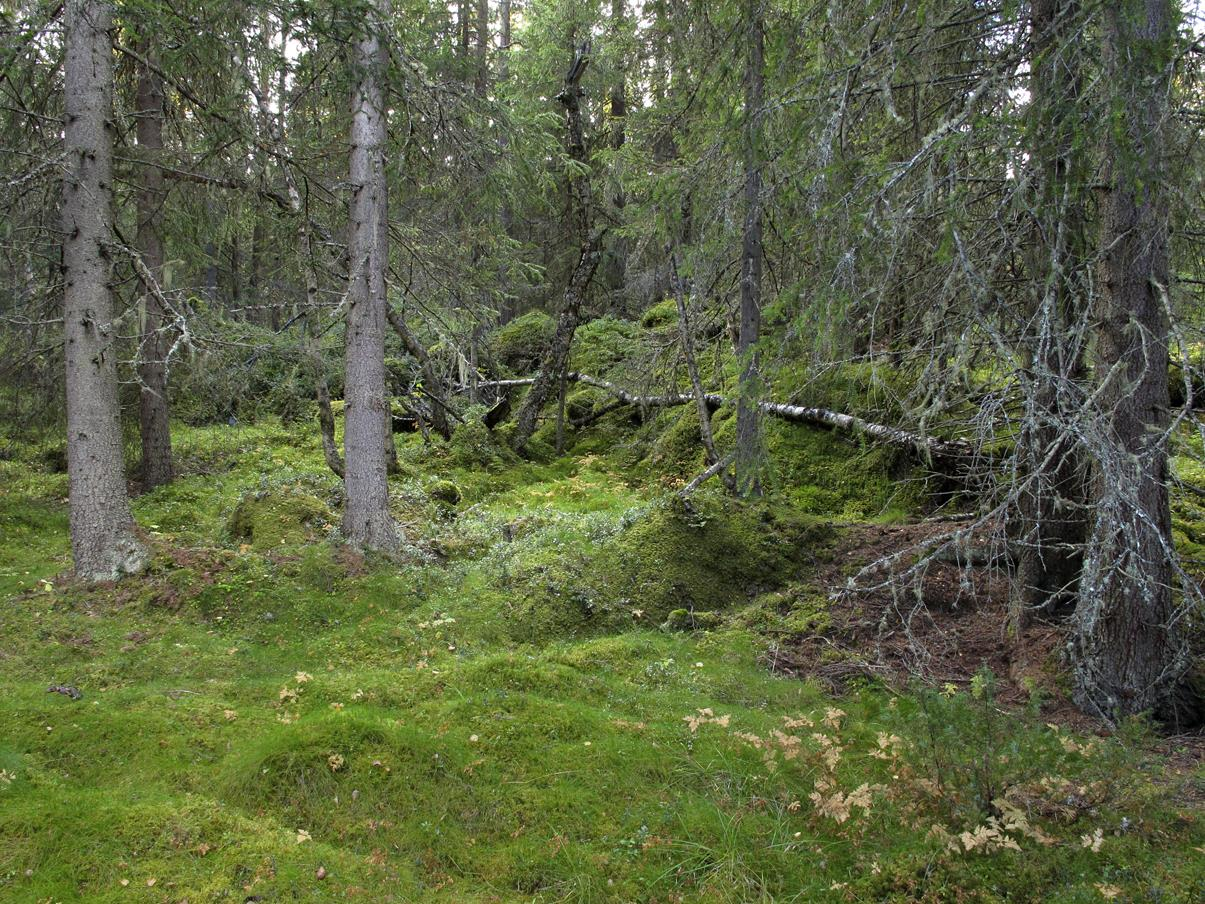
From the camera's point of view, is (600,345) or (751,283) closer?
(751,283)

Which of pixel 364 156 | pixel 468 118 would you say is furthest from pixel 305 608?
pixel 468 118

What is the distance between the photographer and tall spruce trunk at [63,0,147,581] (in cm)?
700

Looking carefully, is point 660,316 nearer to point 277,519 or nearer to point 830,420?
point 830,420

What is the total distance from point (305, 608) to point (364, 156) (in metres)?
5.07

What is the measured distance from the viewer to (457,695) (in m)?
5.29

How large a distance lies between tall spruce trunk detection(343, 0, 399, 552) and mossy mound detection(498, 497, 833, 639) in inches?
76.1

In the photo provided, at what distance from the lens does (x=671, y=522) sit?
8008 millimetres

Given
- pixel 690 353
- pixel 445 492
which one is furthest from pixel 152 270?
pixel 690 353

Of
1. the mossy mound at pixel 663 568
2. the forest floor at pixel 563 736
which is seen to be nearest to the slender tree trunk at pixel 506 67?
the mossy mound at pixel 663 568

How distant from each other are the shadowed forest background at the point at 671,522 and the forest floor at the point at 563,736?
3cm

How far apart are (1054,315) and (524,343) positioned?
16.6 meters

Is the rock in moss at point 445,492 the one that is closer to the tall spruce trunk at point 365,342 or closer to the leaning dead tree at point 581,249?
the tall spruce trunk at point 365,342

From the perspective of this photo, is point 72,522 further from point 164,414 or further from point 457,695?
point 164,414

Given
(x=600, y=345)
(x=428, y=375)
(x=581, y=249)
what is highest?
(x=581, y=249)
